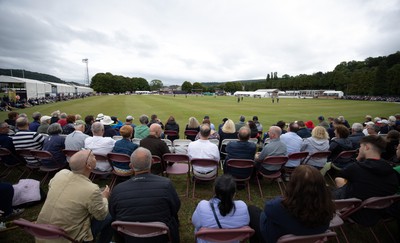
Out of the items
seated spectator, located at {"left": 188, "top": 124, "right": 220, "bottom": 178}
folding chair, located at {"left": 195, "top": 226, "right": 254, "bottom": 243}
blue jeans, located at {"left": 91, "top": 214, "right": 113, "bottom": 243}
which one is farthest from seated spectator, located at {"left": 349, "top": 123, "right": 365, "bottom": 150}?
blue jeans, located at {"left": 91, "top": 214, "right": 113, "bottom": 243}

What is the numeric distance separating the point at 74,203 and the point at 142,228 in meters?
1.03

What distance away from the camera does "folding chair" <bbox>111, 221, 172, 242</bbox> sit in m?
2.11

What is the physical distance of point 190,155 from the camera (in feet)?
16.7

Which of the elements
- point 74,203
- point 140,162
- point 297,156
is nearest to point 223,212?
point 140,162

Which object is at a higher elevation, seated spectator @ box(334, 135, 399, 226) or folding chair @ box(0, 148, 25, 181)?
seated spectator @ box(334, 135, 399, 226)

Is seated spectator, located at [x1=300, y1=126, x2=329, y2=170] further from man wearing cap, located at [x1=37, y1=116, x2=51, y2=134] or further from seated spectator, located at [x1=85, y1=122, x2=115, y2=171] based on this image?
man wearing cap, located at [x1=37, y1=116, x2=51, y2=134]

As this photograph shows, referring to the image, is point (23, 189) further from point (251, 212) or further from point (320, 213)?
point (320, 213)

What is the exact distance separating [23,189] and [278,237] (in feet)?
17.4

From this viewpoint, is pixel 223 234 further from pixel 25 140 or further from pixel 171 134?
pixel 171 134

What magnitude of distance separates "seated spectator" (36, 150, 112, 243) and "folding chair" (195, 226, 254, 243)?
1.54 m

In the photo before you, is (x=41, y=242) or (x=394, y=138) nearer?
(x=41, y=242)

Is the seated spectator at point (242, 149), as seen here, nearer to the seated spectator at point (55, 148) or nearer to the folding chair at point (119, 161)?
the folding chair at point (119, 161)

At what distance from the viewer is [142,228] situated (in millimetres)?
2195

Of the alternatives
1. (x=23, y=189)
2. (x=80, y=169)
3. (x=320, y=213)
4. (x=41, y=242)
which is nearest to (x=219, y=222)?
(x=320, y=213)
